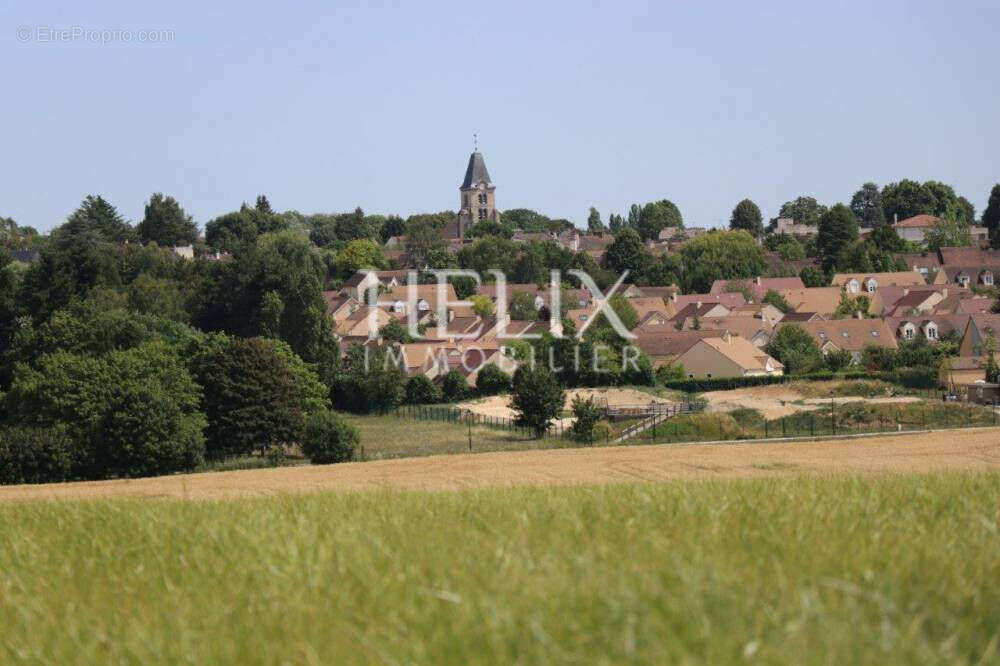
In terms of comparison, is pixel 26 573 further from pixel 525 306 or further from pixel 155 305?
pixel 525 306

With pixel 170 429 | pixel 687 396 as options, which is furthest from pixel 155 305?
pixel 170 429

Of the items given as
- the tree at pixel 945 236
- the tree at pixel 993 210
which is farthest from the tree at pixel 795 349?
the tree at pixel 993 210

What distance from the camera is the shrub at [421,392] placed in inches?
2589

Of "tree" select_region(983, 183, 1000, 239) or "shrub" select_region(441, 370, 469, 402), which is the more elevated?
"tree" select_region(983, 183, 1000, 239)

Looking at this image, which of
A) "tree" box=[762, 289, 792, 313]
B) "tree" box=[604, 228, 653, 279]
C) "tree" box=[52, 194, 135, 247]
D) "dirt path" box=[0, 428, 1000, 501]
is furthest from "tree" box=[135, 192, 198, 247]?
"dirt path" box=[0, 428, 1000, 501]

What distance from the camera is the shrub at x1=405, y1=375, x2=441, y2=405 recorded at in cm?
6575

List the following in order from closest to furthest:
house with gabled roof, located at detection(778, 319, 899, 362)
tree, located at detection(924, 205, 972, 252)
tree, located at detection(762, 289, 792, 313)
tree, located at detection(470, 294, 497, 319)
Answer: house with gabled roof, located at detection(778, 319, 899, 362) < tree, located at detection(470, 294, 497, 319) < tree, located at detection(762, 289, 792, 313) < tree, located at detection(924, 205, 972, 252)

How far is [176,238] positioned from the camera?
13325 centimetres

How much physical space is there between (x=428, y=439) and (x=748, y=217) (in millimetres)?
134290

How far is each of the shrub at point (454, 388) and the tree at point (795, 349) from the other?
18.6m

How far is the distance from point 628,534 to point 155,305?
67280 mm

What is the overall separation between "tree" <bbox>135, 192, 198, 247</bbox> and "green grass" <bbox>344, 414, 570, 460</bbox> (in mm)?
77539

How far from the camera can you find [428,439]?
49938mm

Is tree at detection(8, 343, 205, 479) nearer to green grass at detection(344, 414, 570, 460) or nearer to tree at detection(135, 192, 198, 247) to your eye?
green grass at detection(344, 414, 570, 460)
